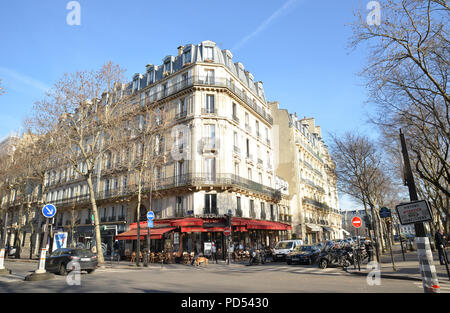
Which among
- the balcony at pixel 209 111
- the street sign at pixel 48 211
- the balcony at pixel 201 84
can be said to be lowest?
the street sign at pixel 48 211

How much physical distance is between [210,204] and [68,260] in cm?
1159

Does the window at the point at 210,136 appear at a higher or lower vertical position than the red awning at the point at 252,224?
higher

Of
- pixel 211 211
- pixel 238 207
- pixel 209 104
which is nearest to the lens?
pixel 211 211

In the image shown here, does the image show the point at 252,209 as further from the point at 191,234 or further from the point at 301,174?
the point at 301,174

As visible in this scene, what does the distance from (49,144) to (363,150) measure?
25.1 m

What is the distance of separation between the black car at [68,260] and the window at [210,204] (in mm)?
10249

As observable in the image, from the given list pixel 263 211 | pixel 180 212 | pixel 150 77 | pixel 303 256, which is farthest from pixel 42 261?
pixel 150 77

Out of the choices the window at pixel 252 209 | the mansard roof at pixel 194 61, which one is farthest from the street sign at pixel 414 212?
the mansard roof at pixel 194 61

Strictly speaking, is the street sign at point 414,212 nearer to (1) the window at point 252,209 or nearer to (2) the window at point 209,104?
(2) the window at point 209,104

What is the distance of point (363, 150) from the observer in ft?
77.8

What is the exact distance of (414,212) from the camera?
6.47 metres

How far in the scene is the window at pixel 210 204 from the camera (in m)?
22.6
